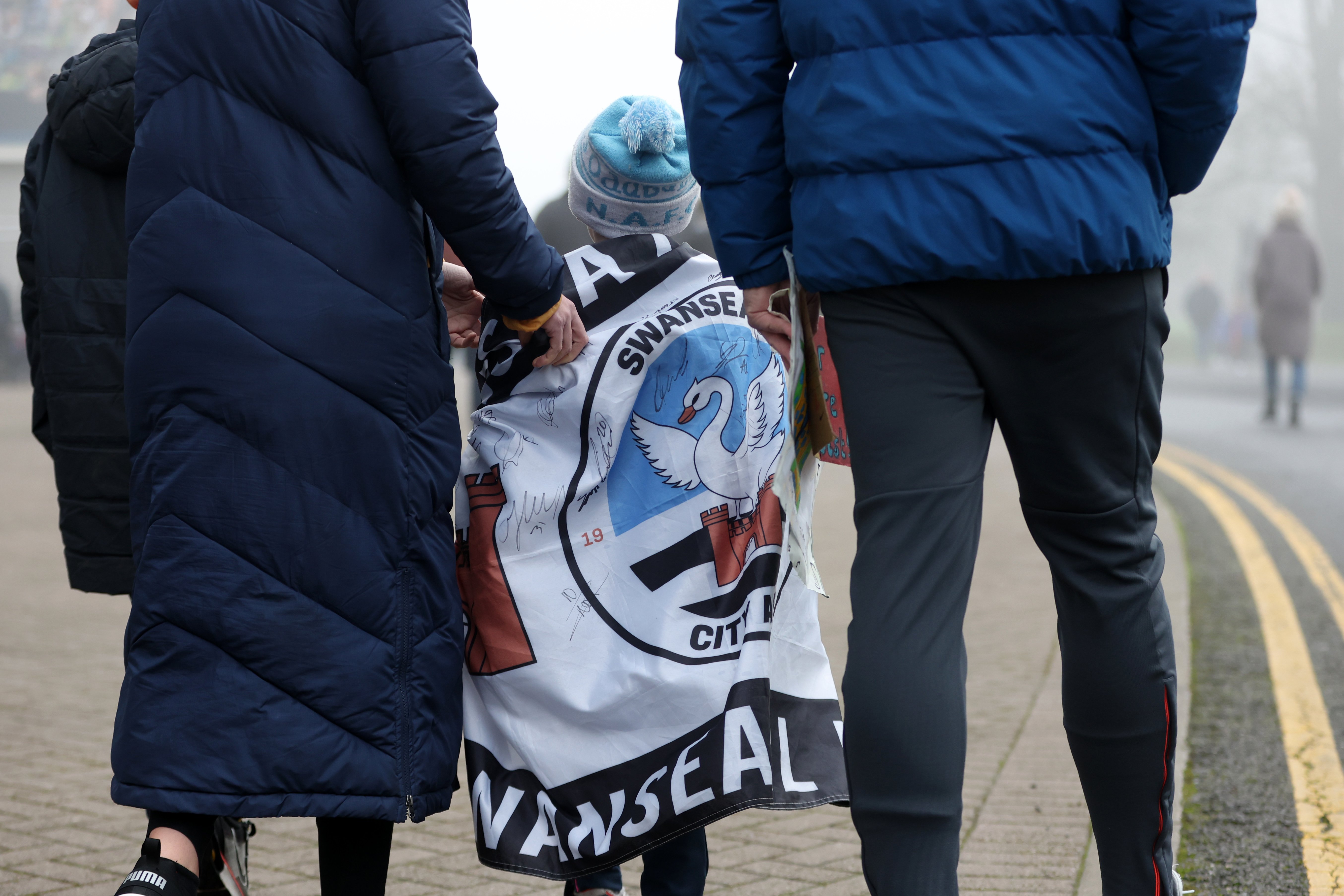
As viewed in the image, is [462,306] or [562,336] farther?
[462,306]

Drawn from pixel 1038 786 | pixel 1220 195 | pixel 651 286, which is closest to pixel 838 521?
pixel 1038 786

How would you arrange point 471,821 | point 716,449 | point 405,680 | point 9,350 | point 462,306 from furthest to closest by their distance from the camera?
point 9,350 → point 471,821 → point 462,306 → point 716,449 → point 405,680

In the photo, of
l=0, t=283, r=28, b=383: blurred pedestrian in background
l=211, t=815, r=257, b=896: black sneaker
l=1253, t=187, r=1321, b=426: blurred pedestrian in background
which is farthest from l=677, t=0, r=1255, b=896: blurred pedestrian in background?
l=0, t=283, r=28, b=383: blurred pedestrian in background

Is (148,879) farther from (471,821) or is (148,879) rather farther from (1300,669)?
(1300,669)

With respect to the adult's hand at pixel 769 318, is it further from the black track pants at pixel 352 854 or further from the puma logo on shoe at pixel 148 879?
the puma logo on shoe at pixel 148 879

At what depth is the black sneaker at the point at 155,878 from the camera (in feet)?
7.02

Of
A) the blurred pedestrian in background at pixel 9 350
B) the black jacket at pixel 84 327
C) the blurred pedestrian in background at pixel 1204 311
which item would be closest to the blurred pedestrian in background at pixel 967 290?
the black jacket at pixel 84 327

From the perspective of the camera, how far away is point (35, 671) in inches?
217

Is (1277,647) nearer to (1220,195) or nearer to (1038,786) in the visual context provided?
(1038,786)

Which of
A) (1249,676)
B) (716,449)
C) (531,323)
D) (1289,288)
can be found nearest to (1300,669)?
(1249,676)

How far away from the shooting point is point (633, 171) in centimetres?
264

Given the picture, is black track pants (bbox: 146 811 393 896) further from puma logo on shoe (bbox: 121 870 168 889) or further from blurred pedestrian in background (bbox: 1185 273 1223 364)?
blurred pedestrian in background (bbox: 1185 273 1223 364)

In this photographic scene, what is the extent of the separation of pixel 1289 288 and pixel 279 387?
1433cm

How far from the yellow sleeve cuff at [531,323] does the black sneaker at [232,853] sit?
0.92 m
